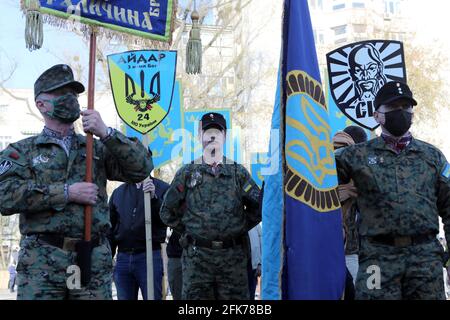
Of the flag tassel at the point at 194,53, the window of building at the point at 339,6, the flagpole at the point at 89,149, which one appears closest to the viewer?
the flagpole at the point at 89,149

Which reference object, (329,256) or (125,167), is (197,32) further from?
(329,256)

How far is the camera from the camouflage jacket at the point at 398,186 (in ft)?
17.0

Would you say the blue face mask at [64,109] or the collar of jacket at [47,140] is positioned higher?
the blue face mask at [64,109]

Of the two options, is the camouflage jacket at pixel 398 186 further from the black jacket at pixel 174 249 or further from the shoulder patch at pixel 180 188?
the black jacket at pixel 174 249

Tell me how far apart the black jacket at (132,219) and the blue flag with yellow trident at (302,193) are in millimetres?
2592

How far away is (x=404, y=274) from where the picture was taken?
5.13 metres

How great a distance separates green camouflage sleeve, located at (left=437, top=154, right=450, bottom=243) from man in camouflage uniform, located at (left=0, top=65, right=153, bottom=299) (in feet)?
6.98

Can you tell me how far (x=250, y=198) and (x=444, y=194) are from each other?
1851 mm

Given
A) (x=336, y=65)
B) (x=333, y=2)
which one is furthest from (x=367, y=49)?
(x=333, y=2)

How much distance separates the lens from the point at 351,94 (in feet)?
24.8

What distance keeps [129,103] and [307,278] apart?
3709mm

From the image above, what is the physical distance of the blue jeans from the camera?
7.75 meters

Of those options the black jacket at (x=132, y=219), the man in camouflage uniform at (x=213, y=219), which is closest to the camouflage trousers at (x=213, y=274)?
the man in camouflage uniform at (x=213, y=219)

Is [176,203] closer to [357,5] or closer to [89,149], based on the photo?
[89,149]
